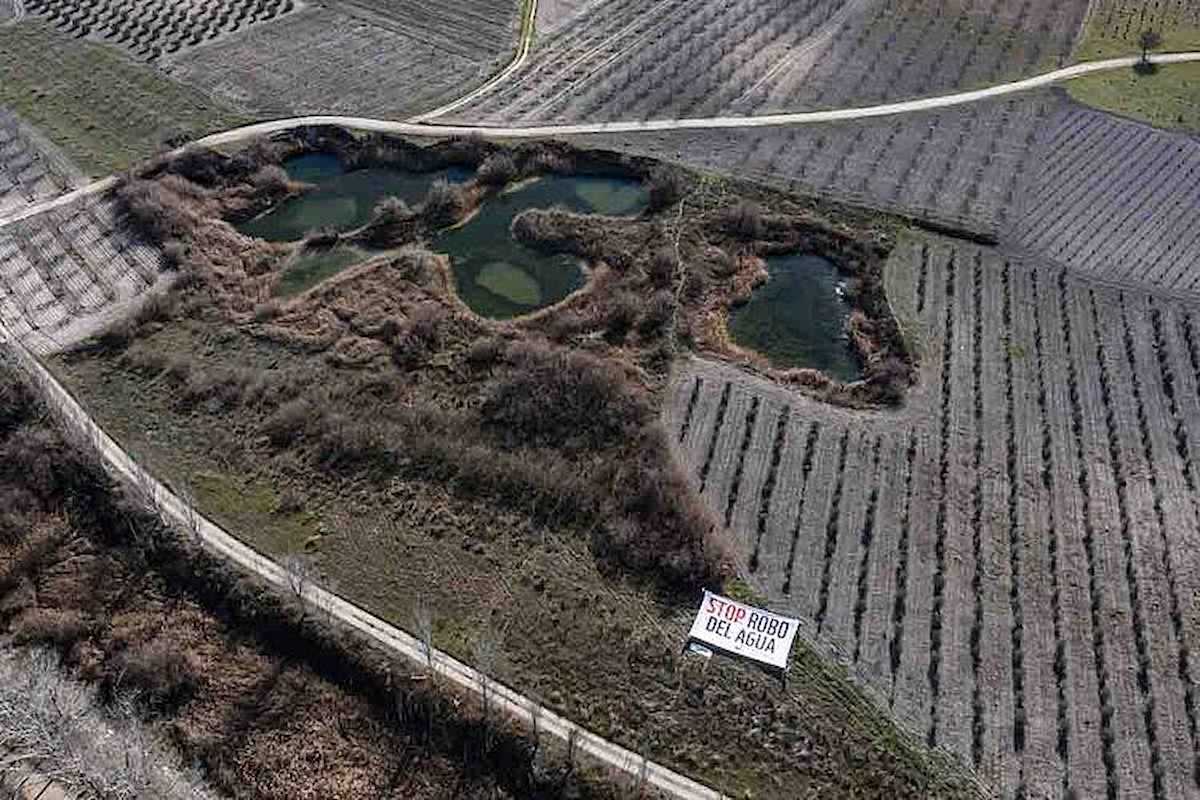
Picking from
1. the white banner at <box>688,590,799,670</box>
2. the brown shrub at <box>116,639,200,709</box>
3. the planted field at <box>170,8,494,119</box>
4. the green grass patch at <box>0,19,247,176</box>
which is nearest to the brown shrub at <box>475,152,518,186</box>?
the planted field at <box>170,8,494,119</box>

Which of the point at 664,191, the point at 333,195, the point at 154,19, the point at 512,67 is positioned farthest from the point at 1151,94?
the point at 154,19

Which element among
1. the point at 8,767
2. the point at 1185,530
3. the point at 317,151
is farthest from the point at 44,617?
the point at 1185,530

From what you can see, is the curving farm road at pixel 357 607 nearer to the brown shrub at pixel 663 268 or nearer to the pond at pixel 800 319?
the brown shrub at pixel 663 268

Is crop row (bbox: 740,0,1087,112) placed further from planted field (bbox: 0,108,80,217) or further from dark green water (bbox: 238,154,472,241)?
planted field (bbox: 0,108,80,217)

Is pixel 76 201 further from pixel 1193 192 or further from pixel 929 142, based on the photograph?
pixel 1193 192

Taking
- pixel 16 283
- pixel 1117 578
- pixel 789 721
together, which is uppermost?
pixel 1117 578

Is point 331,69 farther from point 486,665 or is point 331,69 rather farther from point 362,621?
point 486,665

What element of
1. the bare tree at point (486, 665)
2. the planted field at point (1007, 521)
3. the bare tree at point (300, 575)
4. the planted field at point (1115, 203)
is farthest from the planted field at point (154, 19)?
the planted field at point (1115, 203)
